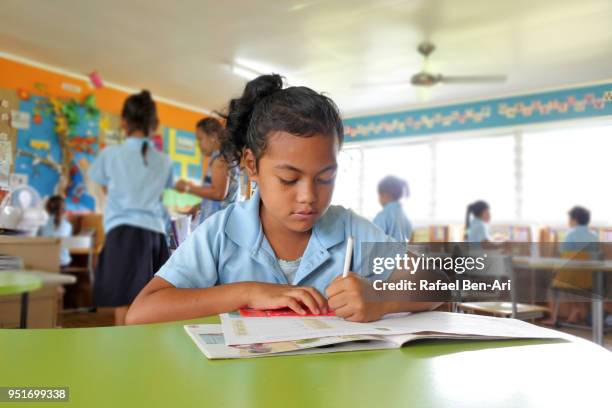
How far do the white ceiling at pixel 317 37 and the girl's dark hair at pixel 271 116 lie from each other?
1.93 m

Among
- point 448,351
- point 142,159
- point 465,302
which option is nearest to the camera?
point 448,351

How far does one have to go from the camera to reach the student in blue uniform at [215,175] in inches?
36.2

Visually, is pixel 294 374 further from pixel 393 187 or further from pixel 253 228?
pixel 393 187

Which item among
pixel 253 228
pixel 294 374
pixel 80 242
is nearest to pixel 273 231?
pixel 253 228

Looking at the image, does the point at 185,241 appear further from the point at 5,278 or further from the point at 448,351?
the point at 448,351

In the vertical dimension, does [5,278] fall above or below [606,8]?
below

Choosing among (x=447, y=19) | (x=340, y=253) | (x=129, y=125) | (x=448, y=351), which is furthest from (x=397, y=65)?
(x=448, y=351)

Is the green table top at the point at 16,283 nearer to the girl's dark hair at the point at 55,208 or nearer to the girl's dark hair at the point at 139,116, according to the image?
the girl's dark hair at the point at 139,116

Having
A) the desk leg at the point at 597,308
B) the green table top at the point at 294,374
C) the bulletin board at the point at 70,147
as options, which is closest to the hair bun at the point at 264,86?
the bulletin board at the point at 70,147

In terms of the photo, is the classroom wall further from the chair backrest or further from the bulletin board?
the chair backrest

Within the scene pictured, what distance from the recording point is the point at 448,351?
517 mm

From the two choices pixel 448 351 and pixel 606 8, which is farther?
pixel 606 8

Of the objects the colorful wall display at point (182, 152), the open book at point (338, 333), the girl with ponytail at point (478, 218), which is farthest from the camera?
the colorful wall display at point (182, 152)

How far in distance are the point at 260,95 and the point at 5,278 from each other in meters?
0.53
